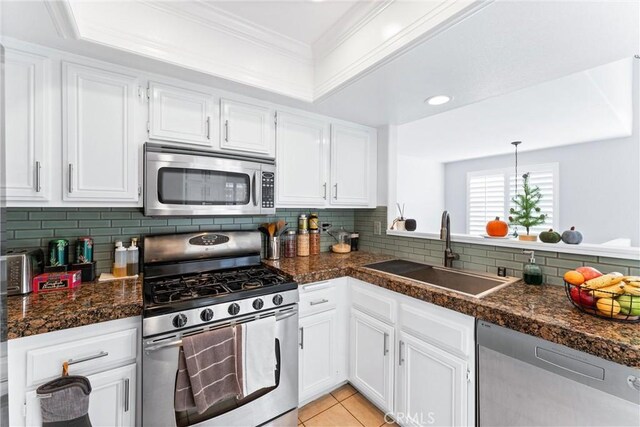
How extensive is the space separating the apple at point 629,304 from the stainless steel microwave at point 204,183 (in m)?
1.84

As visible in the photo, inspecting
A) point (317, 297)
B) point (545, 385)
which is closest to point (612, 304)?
point (545, 385)

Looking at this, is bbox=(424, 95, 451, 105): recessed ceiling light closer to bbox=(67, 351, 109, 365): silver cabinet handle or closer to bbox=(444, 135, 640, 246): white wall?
bbox=(67, 351, 109, 365): silver cabinet handle

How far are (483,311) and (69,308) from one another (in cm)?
185

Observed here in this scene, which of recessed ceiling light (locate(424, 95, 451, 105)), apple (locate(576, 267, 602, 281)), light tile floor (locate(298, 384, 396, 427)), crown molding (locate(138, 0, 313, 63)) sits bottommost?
light tile floor (locate(298, 384, 396, 427))

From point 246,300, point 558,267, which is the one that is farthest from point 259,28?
point 558,267

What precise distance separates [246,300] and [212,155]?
974 millimetres

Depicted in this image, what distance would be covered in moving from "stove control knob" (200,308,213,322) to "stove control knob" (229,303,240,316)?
0.10 m

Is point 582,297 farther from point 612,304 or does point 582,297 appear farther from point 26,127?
point 26,127

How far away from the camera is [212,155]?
5.69 ft

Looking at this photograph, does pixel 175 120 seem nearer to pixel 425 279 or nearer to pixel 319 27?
pixel 319 27

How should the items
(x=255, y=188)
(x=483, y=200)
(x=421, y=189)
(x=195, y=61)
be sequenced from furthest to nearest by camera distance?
(x=421, y=189) → (x=483, y=200) → (x=255, y=188) → (x=195, y=61)

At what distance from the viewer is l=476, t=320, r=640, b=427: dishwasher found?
0.87 m

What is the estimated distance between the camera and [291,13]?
1.55 m

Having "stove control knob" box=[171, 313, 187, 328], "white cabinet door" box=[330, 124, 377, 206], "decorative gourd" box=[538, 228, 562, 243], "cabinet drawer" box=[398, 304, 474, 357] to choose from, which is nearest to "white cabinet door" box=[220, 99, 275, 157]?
"white cabinet door" box=[330, 124, 377, 206]
